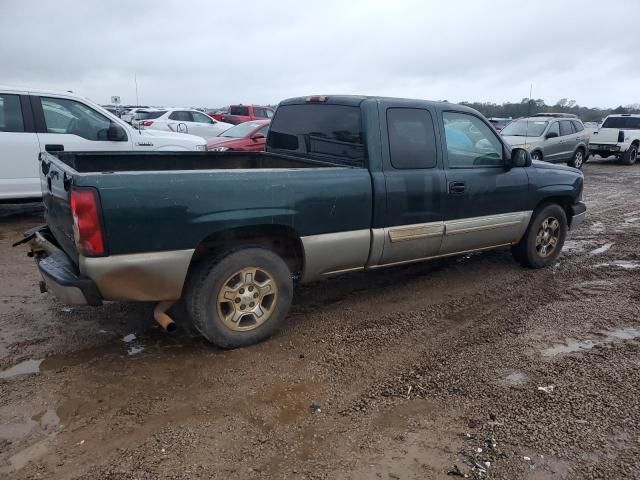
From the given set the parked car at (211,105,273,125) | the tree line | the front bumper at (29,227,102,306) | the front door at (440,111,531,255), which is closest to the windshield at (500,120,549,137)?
the parked car at (211,105,273,125)

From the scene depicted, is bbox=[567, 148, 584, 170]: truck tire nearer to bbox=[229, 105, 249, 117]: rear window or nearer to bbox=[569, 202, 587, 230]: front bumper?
bbox=[569, 202, 587, 230]: front bumper

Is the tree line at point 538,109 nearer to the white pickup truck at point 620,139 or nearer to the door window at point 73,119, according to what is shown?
the white pickup truck at point 620,139

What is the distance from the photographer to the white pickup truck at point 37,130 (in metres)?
7.36

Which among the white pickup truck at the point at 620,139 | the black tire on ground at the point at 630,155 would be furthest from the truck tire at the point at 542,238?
the black tire on ground at the point at 630,155

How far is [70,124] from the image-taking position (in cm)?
774

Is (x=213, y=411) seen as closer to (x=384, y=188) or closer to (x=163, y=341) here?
(x=163, y=341)

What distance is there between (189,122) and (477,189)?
51.0 feet

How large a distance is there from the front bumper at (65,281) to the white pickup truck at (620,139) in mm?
20145

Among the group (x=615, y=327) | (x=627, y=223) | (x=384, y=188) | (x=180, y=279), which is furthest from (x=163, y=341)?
(x=627, y=223)

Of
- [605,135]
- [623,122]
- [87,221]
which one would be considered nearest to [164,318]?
[87,221]

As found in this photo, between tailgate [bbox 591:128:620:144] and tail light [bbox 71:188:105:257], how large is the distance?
804 inches

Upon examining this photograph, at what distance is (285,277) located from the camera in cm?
395

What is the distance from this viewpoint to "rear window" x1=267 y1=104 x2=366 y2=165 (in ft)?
14.7

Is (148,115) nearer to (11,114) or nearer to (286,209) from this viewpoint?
(11,114)
